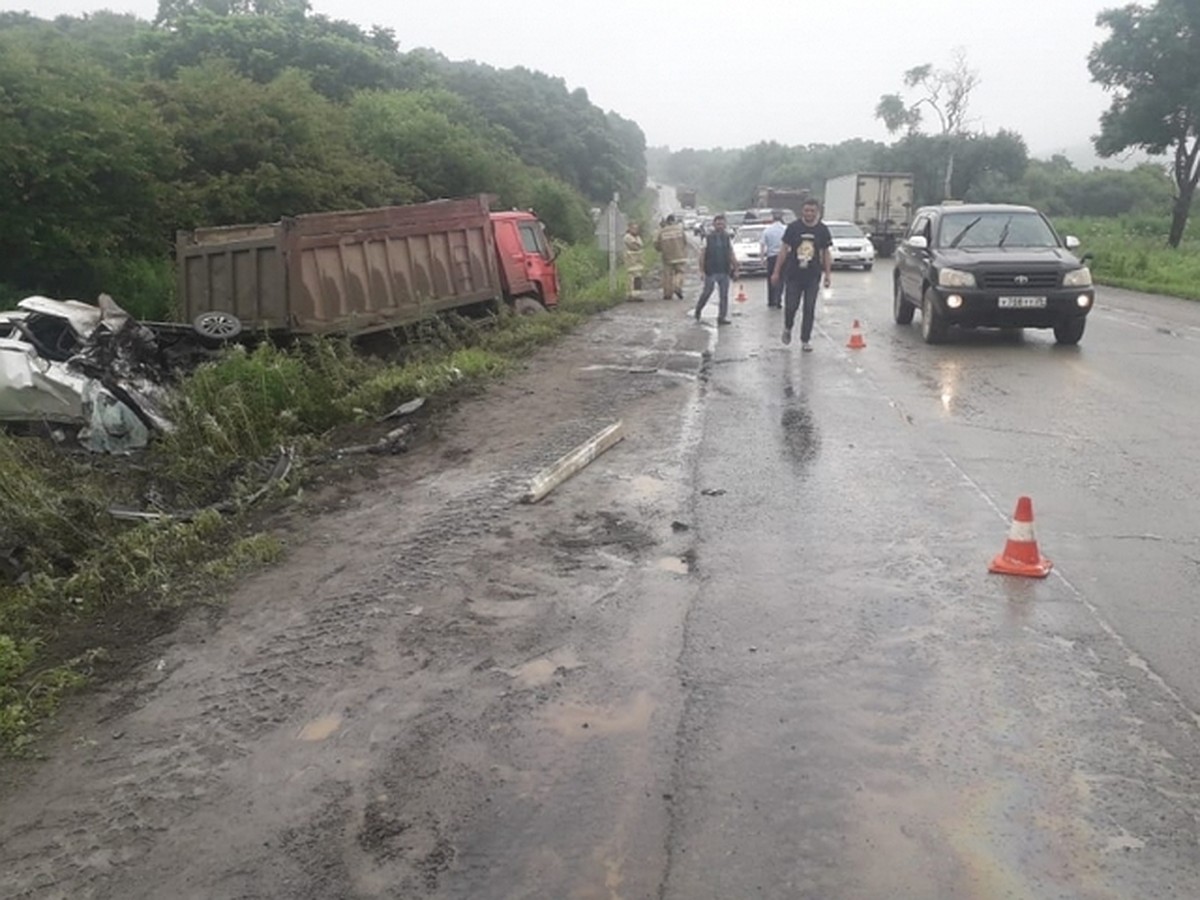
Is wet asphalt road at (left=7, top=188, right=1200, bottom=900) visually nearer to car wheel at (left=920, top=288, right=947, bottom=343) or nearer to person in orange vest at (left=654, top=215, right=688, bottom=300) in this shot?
car wheel at (left=920, top=288, right=947, bottom=343)

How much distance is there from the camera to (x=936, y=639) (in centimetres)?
444

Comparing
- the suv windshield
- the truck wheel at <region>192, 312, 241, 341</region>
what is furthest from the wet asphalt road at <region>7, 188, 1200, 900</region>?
the suv windshield

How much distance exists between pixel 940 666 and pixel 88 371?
931 centimetres

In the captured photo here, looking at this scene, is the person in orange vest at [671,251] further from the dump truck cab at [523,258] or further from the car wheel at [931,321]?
the car wheel at [931,321]

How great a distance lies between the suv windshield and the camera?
542 inches

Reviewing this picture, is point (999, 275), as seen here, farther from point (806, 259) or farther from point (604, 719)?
point (604, 719)

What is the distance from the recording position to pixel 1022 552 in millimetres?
5227

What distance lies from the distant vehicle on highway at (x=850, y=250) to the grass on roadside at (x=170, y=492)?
1811cm

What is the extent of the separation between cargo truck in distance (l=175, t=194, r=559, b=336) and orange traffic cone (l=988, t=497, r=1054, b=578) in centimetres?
932

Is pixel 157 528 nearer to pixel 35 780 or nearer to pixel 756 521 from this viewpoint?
pixel 35 780

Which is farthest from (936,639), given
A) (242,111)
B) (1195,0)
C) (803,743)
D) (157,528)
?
(1195,0)

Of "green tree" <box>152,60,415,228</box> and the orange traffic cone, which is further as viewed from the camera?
"green tree" <box>152,60,415,228</box>

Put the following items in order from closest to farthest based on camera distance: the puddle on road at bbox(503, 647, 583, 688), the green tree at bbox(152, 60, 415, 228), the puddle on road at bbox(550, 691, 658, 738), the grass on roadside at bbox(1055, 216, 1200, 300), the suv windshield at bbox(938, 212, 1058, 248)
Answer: the puddle on road at bbox(550, 691, 658, 738) < the puddle on road at bbox(503, 647, 583, 688) < the suv windshield at bbox(938, 212, 1058, 248) < the green tree at bbox(152, 60, 415, 228) < the grass on roadside at bbox(1055, 216, 1200, 300)

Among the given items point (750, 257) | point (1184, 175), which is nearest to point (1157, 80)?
point (1184, 175)
